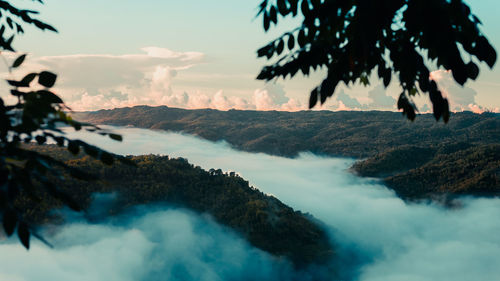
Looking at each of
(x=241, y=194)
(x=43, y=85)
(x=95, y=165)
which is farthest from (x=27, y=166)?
(x=241, y=194)

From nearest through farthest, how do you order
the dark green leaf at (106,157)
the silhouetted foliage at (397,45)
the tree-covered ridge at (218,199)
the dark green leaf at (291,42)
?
1. the silhouetted foliage at (397,45)
2. the dark green leaf at (106,157)
3. the dark green leaf at (291,42)
4. the tree-covered ridge at (218,199)

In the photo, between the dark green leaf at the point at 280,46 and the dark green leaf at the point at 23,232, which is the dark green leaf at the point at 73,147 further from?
the dark green leaf at the point at 280,46

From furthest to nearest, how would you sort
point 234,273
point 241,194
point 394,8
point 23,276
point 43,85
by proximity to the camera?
point 234,273 < point 241,194 < point 23,276 < point 43,85 < point 394,8

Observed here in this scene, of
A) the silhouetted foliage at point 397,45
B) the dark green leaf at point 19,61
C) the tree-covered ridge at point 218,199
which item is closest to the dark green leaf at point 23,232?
the dark green leaf at point 19,61

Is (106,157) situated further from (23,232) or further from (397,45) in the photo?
(397,45)

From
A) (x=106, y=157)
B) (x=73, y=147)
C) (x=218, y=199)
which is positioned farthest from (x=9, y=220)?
(x=218, y=199)

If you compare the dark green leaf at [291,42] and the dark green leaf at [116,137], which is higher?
the dark green leaf at [291,42]

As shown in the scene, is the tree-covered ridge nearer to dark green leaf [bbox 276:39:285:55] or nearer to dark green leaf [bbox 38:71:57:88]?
dark green leaf [bbox 276:39:285:55]

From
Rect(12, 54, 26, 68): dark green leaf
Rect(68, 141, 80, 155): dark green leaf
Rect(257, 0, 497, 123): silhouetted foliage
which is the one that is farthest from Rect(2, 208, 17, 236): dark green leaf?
Rect(257, 0, 497, 123): silhouetted foliage

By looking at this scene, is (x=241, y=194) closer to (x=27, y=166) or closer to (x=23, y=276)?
(x=23, y=276)
